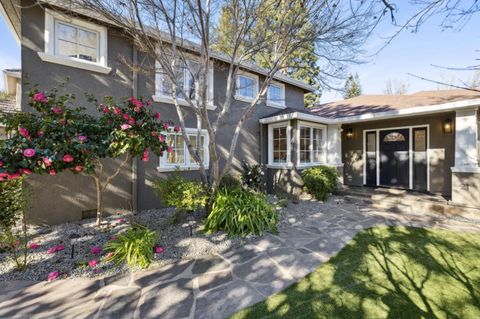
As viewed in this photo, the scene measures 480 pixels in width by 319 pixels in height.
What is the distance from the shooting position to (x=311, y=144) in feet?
29.5

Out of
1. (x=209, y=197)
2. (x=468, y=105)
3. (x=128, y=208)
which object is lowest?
(x=128, y=208)

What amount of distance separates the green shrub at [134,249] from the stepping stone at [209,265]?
790 mm

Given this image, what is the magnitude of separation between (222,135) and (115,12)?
182 inches

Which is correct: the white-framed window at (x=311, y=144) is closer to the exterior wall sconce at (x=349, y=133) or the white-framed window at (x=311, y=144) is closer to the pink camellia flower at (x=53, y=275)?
the exterior wall sconce at (x=349, y=133)

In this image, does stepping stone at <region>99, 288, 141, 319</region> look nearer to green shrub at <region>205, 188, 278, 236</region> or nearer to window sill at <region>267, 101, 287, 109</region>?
green shrub at <region>205, 188, 278, 236</region>

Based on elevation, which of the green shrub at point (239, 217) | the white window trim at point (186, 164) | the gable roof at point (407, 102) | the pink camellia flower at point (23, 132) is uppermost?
the gable roof at point (407, 102)

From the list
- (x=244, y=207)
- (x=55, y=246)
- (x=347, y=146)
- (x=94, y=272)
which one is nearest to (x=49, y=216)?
(x=55, y=246)

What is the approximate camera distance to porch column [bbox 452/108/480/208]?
5.95 meters

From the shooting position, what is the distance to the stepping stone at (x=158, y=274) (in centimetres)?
320

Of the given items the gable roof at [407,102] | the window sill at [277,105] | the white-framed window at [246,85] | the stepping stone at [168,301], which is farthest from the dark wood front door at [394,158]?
the stepping stone at [168,301]

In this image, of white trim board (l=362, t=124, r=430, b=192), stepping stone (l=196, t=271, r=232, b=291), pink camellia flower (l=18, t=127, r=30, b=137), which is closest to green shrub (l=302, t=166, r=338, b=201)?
white trim board (l=362, t=124, r=430, b=192)

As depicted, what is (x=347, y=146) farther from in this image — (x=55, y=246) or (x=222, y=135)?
(x=55, y=246)

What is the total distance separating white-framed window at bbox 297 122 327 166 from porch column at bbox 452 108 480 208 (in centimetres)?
403

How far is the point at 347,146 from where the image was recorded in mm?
9508
